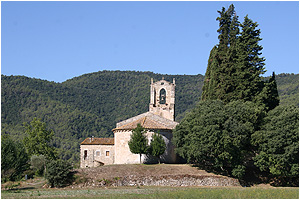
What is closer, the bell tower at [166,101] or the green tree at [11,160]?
the green tree at [11,160]

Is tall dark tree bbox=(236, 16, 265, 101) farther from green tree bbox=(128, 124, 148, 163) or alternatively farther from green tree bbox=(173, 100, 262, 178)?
green tree bbox=(128, 124, 148, 163)

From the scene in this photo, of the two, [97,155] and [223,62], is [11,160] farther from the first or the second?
[223,62]

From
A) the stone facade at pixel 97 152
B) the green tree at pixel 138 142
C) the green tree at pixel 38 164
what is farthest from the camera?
the stone facade at pixel 97 152

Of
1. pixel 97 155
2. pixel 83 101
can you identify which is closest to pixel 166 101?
pixel 97 155

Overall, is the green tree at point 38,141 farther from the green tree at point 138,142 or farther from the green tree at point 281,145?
the green tree at point 281,145

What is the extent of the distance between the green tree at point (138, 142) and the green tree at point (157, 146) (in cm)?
74

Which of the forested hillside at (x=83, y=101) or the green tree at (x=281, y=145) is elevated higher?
the forested hillside at (x=83, y=101)

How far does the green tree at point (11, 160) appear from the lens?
4316 centimetres

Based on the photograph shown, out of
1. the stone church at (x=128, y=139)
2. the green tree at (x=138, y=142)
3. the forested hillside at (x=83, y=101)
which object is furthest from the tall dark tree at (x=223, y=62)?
the forested hillside at (x=83, y=101)

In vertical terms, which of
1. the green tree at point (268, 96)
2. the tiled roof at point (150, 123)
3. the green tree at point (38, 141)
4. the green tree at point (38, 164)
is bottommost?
the green tree at point (38, 164)

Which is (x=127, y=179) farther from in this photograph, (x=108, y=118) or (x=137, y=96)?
(x=137, y=96)

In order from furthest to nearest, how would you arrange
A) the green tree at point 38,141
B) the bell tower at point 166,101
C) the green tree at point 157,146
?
the bell tower at point 166,101 < the green tree at point 38,141 < the green tree at point 157,146

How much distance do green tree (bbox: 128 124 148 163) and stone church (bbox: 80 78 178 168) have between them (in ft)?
4.80

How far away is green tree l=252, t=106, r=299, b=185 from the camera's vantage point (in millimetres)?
44031
